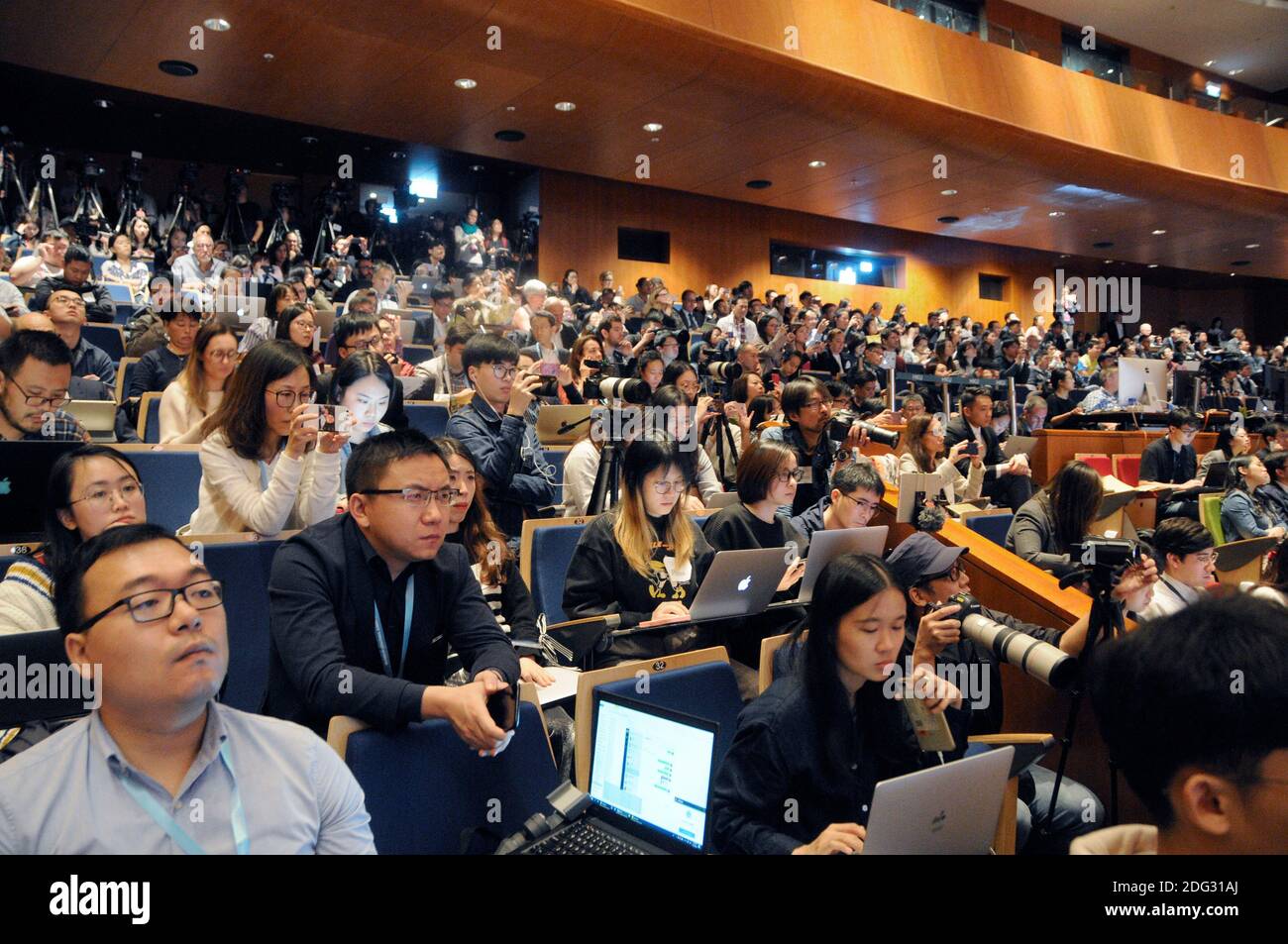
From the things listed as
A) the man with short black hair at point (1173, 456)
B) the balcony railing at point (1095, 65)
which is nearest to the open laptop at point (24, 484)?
the man with short black hair at point (1173, 456)

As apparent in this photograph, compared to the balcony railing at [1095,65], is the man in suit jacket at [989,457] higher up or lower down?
lower down

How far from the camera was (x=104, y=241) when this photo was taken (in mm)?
6078

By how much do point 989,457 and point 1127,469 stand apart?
3.29 ft

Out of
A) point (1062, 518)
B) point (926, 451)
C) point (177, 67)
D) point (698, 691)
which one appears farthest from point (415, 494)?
point (177, 67)

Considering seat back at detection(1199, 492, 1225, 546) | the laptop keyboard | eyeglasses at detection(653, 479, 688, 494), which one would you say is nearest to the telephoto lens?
eyeglasses at detection(653, 479, 688, 494)

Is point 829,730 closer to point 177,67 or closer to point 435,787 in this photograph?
point 435,787

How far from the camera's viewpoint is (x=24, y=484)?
178cm

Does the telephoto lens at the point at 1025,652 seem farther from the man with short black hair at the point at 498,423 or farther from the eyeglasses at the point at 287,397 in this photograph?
the eyeglasses at the point at 287,397

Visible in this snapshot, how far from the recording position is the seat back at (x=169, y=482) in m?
2.48

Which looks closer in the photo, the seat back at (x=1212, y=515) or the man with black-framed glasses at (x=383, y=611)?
the man with black-framed glasses at (x=383, y=611)

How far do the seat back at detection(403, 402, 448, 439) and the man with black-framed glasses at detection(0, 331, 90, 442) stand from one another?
1456 mm

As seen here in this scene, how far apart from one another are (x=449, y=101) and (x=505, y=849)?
664 cm

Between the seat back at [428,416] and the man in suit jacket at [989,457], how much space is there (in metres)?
2.68
